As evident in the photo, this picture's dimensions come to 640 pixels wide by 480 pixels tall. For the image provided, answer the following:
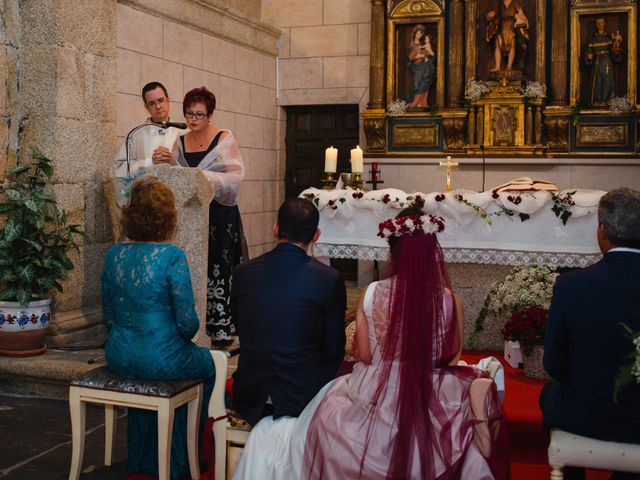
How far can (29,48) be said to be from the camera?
5.82 m

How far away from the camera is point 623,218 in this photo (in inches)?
109

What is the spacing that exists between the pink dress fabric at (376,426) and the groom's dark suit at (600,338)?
34cm

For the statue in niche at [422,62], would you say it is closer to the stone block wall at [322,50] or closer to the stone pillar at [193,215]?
the stone block wall at [322,50]

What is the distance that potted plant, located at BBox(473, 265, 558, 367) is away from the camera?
187 inches

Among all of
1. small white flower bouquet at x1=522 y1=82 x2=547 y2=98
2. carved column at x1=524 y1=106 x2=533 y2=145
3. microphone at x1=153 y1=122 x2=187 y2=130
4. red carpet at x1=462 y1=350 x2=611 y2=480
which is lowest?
red carpet at x1=462 y1=350 x2=611 y2=480

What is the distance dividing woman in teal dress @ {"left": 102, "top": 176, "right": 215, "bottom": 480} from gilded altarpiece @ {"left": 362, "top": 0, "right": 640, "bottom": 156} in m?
5.51

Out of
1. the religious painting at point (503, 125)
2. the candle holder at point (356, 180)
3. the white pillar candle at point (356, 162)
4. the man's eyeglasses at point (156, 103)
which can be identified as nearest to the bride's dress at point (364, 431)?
the man's eyeglasses at point (156, 103)

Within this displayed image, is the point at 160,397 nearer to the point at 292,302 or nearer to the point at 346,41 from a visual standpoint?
the point at 292,302

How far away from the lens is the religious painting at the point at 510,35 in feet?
27.1

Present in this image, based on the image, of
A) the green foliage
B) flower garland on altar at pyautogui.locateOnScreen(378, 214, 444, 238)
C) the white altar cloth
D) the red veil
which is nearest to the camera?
the red veil

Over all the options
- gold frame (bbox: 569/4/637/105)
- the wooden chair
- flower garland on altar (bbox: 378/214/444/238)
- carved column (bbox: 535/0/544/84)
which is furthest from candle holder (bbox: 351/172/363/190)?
flower garland on altar (bbox: 378/214/444/238)

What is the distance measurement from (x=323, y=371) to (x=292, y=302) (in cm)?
31

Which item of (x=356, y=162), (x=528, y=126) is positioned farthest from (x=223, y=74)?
(x=528, y=126)

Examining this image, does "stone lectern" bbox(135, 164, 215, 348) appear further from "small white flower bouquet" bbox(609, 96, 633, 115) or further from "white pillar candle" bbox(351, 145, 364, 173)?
"small white flower bouquet" bbox(609, 96, 633, 115)
